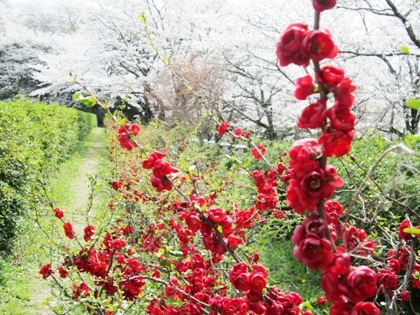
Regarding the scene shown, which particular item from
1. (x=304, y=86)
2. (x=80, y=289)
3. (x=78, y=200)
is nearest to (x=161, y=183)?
(x=304, y=86)

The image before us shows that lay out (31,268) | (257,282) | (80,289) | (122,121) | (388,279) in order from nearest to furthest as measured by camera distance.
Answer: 1. (257,282)
2. (388,279)
3. (122,121)
4. (80,289)
5. (31,268)

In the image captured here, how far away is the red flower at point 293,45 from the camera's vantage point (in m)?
0.77

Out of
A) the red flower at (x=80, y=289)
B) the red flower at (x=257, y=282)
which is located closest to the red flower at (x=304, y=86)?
the red flower at (x=257, y=282)

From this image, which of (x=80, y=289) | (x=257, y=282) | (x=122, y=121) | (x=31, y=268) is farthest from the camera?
(x=31, y=268)

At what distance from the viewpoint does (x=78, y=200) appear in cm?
842

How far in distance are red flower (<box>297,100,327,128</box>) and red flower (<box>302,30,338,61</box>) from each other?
3.3 inches

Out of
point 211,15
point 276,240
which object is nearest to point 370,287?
point 276,240

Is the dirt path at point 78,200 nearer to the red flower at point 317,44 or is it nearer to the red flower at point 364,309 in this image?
the red flower at point 364,309

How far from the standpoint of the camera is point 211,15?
1383 centimetres

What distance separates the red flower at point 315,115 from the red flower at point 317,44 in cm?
8

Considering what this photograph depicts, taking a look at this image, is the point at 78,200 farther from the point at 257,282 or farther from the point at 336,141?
the point at 336,141

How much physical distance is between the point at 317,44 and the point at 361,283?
1.35ft

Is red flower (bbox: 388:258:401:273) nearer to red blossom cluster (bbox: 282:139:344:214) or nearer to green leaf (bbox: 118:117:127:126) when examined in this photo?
red blossom cluster (bbox: 282:139:344:214)

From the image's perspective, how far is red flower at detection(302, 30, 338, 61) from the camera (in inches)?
29.7
